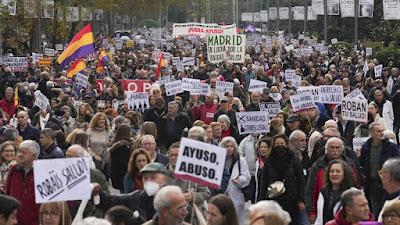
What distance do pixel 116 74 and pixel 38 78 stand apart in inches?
88.4

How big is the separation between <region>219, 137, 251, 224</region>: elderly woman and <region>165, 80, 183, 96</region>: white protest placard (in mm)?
10228

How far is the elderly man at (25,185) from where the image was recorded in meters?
9.88

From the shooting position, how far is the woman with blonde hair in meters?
8.28

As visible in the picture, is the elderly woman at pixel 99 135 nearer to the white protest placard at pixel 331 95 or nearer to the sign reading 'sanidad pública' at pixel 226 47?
the white protest placard at pixel 331 95

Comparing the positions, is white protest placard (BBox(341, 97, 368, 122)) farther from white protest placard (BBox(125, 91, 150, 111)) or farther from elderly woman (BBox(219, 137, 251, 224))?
white protest placard (BBox(125, 91, 150, 111))

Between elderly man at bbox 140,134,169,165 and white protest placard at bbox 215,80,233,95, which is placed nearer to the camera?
elderly man at bbox 140,134,169,165

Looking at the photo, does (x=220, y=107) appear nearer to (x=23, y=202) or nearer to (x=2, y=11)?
(x=23, y=202)

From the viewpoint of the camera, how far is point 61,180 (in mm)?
8906

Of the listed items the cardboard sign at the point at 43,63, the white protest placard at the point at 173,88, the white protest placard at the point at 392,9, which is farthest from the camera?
the white protest placard at the point at 392,9

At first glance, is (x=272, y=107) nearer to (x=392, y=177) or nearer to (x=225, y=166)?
(x=225, y=166)

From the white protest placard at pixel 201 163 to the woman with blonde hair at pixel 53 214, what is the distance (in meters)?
1.14

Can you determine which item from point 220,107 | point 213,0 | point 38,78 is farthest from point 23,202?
point 213,0

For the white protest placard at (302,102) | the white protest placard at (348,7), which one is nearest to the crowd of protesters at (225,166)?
the white protest placard at (302,102)

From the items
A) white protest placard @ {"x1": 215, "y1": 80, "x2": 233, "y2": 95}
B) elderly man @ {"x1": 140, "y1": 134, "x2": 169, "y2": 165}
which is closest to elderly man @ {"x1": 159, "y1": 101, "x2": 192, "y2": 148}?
elderly man @ {"x1": 140, "y1": 134, "x2": 169, "y2": 165}
